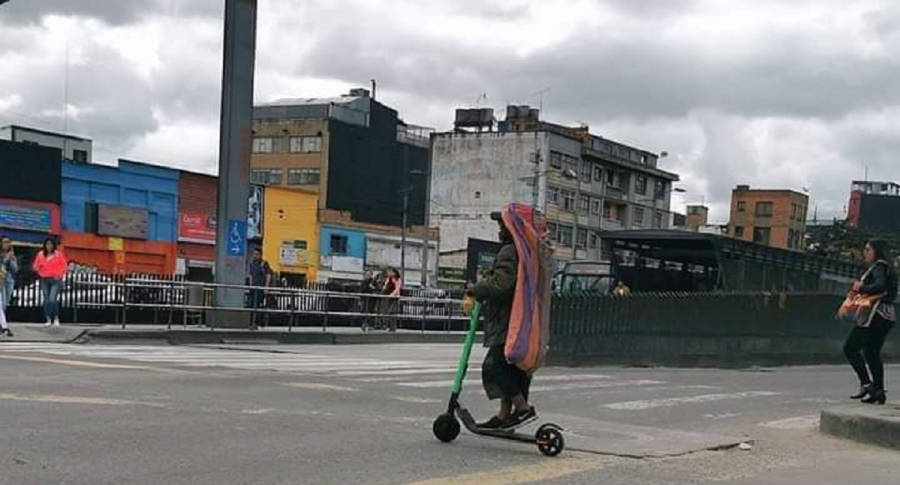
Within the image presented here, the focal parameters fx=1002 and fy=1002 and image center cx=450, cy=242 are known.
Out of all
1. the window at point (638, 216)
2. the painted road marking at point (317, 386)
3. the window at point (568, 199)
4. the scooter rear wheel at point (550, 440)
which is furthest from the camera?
the window at point (638, 216)

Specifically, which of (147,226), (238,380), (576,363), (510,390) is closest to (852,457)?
(510,390)

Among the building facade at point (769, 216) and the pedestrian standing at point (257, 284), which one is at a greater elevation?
the building facade at point (769, 216)

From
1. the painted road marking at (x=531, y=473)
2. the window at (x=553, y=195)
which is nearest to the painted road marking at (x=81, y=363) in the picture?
the painted road marking at (x=531, y=473)

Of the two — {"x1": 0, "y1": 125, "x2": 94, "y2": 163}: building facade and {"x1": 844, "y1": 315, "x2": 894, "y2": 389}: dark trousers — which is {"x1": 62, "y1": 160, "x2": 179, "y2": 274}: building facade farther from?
{"x1": 844, "y1": 315, "x2": 894, "y2": 389}: dark trousers

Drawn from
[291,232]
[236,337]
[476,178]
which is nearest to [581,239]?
[476,178]

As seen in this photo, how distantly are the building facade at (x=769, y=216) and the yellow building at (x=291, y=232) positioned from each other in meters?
58.4

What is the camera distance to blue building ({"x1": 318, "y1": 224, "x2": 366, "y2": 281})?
61.9 m

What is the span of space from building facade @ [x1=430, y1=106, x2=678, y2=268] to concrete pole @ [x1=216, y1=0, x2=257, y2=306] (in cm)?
5736

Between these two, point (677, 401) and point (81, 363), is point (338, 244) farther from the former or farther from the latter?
point (677, 401)

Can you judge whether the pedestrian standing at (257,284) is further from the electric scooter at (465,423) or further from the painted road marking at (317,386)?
the electric scooter at (465,423)

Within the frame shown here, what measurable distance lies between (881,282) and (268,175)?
79.1m

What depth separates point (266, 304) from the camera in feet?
71.8

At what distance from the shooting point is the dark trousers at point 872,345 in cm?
1100

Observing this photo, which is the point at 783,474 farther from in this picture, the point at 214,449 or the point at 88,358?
the point at 88,358
